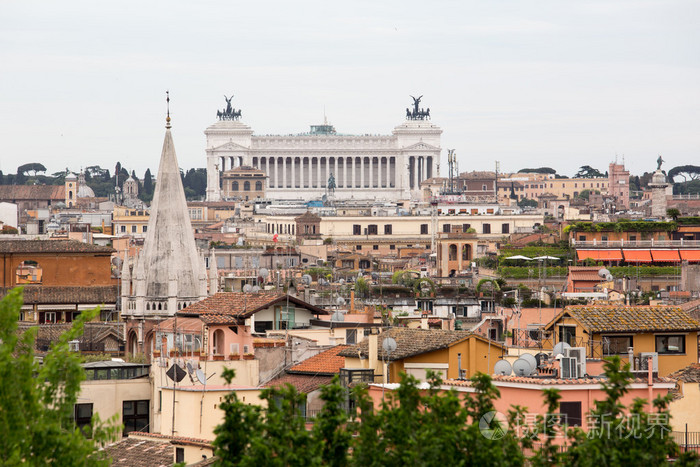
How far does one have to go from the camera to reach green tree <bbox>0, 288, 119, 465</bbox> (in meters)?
12.8

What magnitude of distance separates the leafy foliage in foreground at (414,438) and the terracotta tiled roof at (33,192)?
107309 millimetres

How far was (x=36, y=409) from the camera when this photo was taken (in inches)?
517

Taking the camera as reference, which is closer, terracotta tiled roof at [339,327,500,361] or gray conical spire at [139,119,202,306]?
terracotta tiled roof at [339,327,500,361]

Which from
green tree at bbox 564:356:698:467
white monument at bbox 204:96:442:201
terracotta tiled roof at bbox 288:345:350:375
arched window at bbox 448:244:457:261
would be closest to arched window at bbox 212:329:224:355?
terracotta tiled roof at bbox 288:345:350:375

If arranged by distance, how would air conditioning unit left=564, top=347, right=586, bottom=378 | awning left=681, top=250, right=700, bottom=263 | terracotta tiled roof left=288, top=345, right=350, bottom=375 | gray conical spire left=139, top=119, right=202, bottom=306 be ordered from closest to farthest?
air conditioning unit left=564, top=347, right=586, bottom=378 < terracotta tiled roof left=288, top=345, right=350, bottom=375 < gray conical spire left=139, top=119, right=202, bottom=306 < awning left=681, top=250, right=700, bottom=263

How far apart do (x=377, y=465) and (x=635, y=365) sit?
7.63m

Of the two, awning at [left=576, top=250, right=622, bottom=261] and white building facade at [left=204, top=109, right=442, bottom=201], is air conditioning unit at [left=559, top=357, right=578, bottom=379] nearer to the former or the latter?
awning at [left=576, top=250, right=622, bottom=261]

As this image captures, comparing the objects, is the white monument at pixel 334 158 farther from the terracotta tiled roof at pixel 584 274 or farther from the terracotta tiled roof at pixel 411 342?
the terracotta tiled roof at pixel 411 342

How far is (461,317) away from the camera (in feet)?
117

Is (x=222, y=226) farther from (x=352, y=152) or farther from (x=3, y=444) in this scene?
(x=3, y=444)

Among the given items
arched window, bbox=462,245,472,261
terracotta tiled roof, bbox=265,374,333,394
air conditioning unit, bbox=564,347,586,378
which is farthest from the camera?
arched window, bbox=462,245,472,261

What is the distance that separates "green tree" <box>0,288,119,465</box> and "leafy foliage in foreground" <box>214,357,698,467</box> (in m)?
1.12

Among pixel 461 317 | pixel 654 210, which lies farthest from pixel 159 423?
pixel 654 210

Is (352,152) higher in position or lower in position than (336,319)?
higher
